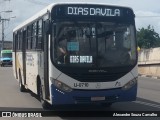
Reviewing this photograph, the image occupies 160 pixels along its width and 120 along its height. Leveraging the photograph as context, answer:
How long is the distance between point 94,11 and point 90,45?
0.97 metres

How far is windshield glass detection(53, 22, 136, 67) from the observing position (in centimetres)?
1122

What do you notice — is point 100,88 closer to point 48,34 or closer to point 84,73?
point 84,73

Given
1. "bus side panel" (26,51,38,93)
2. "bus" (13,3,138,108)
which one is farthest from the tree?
"bus" (13,3,138,108)

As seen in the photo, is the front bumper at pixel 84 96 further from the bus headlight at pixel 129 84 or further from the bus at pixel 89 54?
the bus headlight at pixel 129 84

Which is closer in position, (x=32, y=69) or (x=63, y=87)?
(x=63, y=87)

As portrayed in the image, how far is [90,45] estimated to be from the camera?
446 inches

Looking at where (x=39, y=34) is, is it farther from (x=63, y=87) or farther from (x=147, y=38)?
(x=147, y=38)

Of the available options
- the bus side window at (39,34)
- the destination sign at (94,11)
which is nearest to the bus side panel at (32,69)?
the bus side window at (39,34)

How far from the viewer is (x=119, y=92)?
37.8 feet

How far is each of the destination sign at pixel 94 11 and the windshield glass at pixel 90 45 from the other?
0.85 ft

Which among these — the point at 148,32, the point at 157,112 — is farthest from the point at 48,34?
the point at 148,32

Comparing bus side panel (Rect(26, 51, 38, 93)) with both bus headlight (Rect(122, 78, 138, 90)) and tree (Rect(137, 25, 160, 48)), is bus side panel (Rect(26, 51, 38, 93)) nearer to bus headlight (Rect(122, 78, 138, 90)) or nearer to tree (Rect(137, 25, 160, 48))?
bus headlight (Rect(122, 78, 138, 90))

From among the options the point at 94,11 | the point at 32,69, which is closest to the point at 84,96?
the point at 94,11

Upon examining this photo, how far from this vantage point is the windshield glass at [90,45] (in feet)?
36.8
